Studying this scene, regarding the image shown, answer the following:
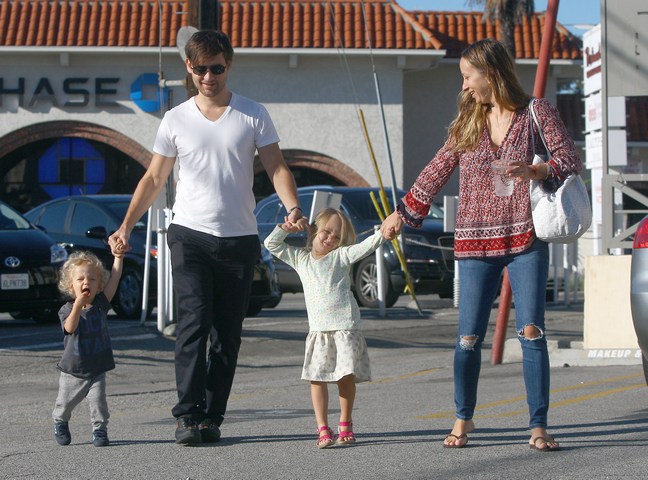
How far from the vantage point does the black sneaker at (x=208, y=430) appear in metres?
6.48

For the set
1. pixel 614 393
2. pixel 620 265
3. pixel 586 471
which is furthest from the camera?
pixel 620 265

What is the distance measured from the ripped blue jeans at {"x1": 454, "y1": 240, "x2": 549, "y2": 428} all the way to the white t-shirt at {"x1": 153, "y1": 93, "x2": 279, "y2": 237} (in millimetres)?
1176

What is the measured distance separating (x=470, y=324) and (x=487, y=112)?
1031 millimetres

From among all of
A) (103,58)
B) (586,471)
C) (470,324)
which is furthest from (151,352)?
(103,58)

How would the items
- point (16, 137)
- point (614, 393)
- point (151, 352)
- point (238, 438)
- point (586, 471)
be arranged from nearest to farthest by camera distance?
point (586, 471) < point (238, 438) < point (614, 393) < point (151, 352) < point (16, 137)

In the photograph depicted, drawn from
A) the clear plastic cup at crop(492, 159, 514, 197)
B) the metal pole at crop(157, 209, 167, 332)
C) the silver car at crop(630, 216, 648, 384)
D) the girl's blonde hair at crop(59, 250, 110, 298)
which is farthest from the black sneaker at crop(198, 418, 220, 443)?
the metal pole at crop(157, 209, 167, 332)

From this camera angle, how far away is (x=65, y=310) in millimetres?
6602

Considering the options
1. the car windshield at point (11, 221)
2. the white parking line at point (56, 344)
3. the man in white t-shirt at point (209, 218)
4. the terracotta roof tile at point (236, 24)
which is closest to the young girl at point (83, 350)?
the man in white t-shirt at point (209, 218)

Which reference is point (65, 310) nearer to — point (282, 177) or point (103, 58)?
point (282, 177)

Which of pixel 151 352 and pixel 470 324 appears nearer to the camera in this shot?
pixel 470 324

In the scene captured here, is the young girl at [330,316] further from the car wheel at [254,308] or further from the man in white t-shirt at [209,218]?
the car wheel at [254,308]

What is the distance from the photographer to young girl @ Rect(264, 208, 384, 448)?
637cm

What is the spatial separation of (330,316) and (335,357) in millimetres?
206

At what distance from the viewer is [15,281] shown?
43.4 feet
